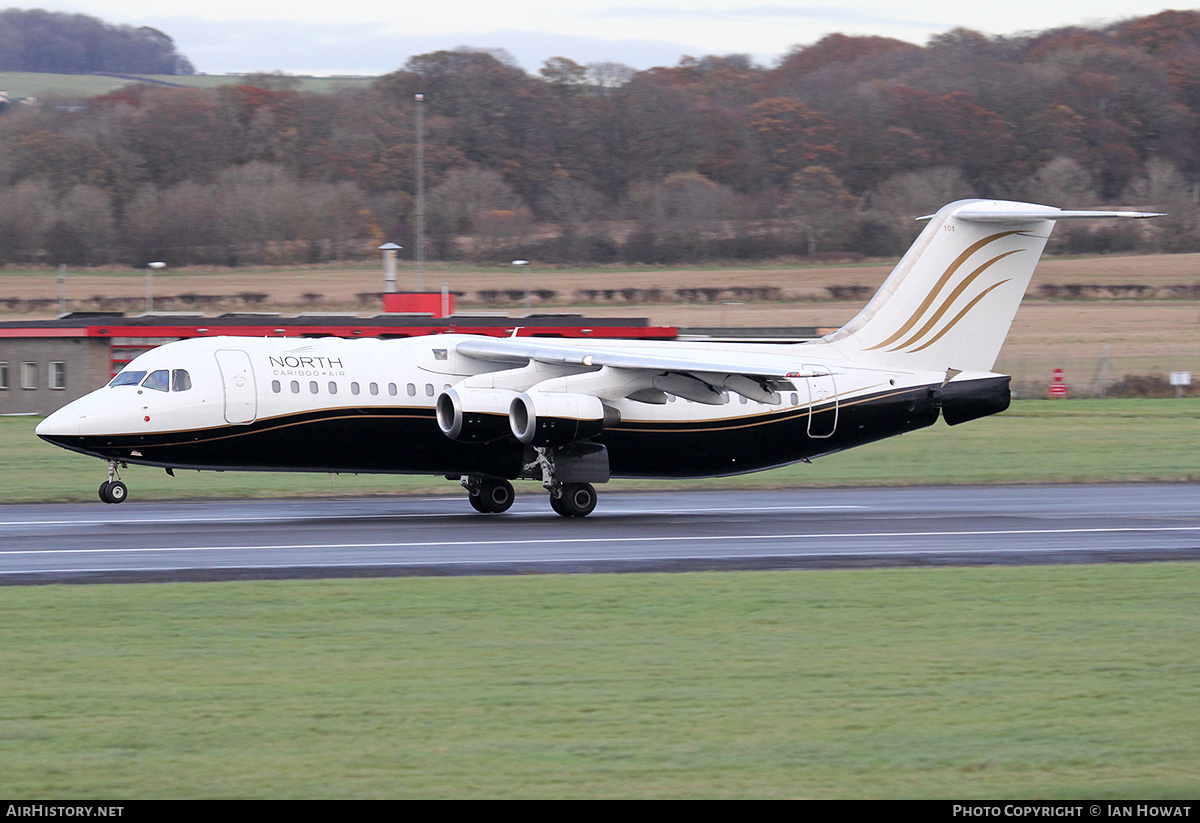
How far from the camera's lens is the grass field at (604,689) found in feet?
29.2

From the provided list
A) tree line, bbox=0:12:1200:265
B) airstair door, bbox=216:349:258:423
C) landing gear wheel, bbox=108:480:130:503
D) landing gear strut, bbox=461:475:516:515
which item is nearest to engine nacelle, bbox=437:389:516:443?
landing gear strut, bbox=461:475:516:515

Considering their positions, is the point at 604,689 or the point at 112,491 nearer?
the point at 604,689

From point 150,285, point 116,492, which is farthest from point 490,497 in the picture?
point 150,285

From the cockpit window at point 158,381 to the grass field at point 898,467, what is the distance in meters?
5.65

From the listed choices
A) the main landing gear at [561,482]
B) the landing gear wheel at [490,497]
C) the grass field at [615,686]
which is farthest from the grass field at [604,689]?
the landing gear wheel at [490,497]

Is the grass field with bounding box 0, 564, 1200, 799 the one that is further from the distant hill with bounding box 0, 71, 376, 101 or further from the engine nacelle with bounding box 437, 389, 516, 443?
Result: the distant hill with bounding box 0, 71, 376, 101

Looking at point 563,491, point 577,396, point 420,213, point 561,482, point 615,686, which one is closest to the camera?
point 615,686

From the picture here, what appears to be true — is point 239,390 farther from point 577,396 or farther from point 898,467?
point 898,467

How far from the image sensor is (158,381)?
23812mm

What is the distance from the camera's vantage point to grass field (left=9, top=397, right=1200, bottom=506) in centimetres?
3091

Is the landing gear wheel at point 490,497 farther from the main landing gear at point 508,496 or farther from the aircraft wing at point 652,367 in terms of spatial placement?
the aircraft wing at point 652,367

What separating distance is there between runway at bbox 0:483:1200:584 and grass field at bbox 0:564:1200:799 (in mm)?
1904

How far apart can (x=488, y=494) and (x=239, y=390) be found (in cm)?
538

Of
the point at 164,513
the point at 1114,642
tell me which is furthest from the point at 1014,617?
the point at 164,513
